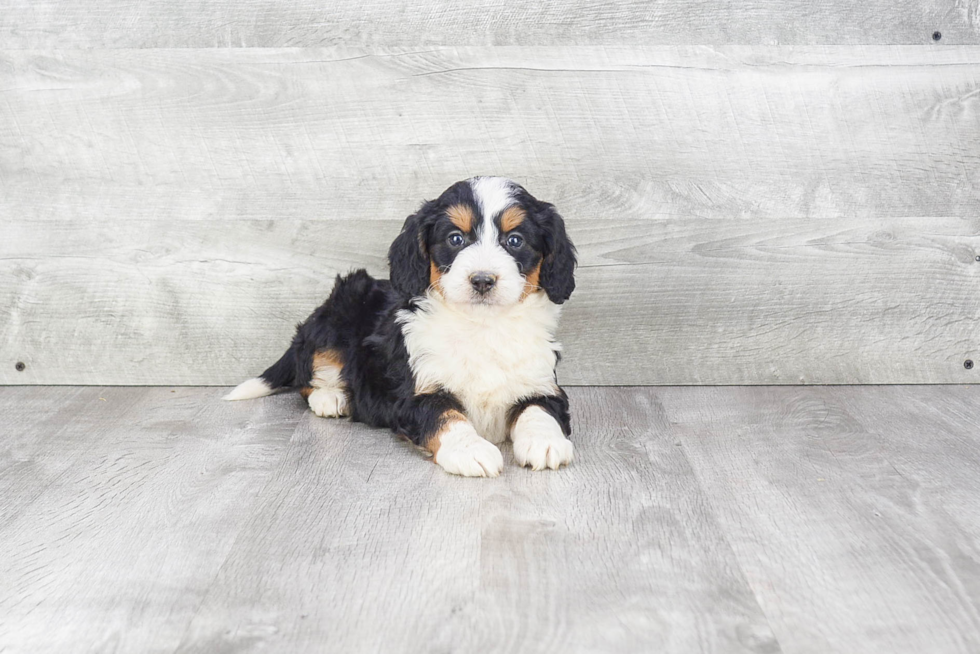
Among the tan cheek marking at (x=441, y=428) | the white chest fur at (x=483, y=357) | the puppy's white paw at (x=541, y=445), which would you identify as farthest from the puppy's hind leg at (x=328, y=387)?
the puppy's white paw at (x=541, y=445)

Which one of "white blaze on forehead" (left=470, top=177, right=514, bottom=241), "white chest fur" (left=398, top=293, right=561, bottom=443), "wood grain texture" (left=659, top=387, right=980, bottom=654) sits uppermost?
"white blaze on forehead" (left=470, top=177, right=514, bottom=241)

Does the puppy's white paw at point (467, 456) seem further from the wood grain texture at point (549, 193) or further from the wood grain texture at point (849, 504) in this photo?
the wood grain texture at point (549, 193)

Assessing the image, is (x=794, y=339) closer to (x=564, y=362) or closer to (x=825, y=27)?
(x=564, y=362)

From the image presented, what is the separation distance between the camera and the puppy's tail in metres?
3.27

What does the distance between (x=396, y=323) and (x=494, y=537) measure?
969 mm

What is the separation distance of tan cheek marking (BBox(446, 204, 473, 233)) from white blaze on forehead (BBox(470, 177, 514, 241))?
4cm

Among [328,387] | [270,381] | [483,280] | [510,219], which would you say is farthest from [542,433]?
[270,381]

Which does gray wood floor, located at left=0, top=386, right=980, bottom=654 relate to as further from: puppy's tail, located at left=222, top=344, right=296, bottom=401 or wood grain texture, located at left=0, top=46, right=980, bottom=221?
wood grain texture, located at left=0, top=46, right=980, bottom=221

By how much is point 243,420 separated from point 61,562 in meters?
1.10

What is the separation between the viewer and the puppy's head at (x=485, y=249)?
2.57 metres

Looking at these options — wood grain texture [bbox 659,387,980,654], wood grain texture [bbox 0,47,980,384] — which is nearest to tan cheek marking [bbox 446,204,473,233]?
wood grain texture [bbox 0,47,980,384]

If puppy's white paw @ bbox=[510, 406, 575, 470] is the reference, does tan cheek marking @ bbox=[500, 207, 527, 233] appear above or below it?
above

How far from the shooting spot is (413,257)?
276 cm

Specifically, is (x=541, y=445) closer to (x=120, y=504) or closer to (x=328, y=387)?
(x=328, y=387)
